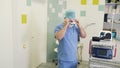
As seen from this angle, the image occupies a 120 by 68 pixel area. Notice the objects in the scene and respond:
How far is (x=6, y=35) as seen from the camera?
2.54 metres

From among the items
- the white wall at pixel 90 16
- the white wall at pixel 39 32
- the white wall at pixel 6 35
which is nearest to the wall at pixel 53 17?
the white wall at pixel 39 32

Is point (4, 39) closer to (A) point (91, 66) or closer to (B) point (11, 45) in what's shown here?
(B) point (11, 45)

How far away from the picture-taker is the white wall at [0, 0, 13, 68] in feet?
7.93

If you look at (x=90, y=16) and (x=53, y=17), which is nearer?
(x=90, y=16)

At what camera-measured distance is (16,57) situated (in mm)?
2846

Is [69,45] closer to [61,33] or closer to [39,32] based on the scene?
[61,33]

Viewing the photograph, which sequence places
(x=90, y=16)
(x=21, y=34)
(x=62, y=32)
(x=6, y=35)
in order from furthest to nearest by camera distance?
(x=90, y=16), (x=21, y=34), (x=6, y=35), (x=62, y=32)

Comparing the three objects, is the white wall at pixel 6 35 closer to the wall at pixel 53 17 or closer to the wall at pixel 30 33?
the wall at pixel 30 33

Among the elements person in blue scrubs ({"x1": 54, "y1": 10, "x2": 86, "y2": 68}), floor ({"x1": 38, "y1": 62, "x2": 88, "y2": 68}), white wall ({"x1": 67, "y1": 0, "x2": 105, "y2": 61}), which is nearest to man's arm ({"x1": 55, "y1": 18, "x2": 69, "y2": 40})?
person in blue scrubs ({"x1": 54, "y1": 10, "x2": 86, "y2": 68})

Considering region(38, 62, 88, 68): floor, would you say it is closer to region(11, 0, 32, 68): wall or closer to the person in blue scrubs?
region(11, 0, 32, 68): wall

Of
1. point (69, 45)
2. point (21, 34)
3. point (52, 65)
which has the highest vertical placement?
point (21, 34)

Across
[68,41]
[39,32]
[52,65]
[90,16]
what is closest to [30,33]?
[39,32]

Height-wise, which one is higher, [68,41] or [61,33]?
[61,33]

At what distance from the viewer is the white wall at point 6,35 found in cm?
242
